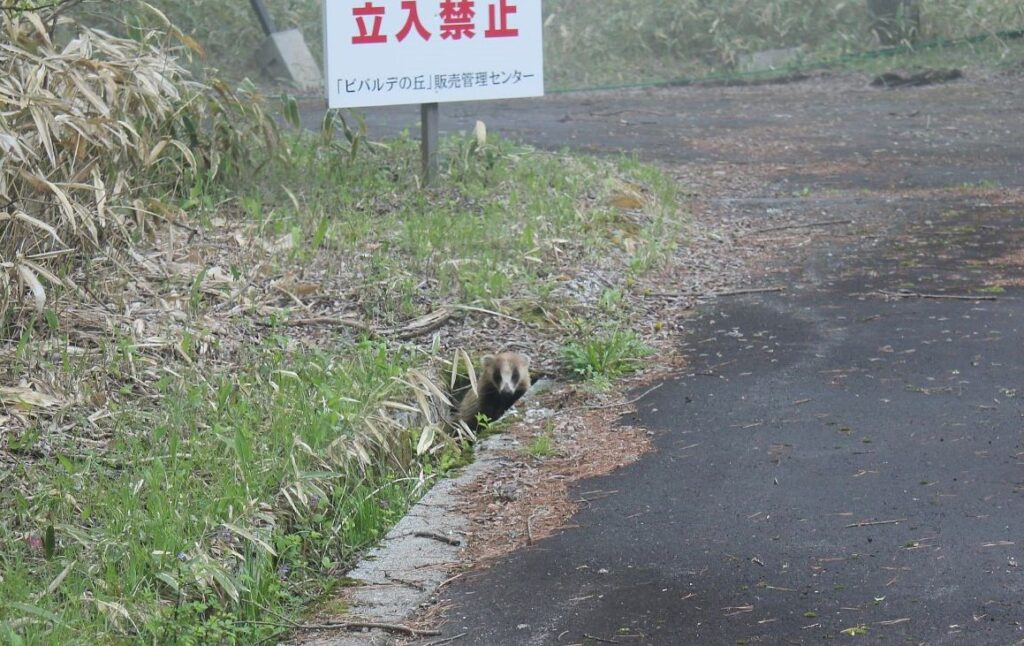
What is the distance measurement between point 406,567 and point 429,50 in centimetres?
534

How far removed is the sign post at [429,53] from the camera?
8.60 meters

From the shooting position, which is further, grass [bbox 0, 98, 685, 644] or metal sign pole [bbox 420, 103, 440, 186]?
metal sign pole [bbox 420, 103, 440, 186]

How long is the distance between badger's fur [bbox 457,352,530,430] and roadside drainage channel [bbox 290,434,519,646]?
874mm

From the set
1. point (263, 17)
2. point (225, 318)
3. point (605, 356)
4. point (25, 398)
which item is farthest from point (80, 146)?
point (263, 17)

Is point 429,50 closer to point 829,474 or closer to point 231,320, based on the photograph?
point 231,320

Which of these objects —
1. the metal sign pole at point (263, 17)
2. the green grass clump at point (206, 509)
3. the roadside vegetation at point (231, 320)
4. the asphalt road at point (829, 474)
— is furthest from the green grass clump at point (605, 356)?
the metal sign pole at point (263, 17)

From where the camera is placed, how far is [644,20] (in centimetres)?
2030

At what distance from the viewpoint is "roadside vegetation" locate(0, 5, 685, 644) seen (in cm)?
404

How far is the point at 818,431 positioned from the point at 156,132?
4.63 meters

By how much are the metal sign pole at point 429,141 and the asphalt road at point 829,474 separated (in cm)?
224

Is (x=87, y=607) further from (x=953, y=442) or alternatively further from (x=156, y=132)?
(x=156, y=132)

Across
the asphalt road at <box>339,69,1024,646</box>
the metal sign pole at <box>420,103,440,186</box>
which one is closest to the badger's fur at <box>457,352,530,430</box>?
the asphalt road at <box>339,69,1024,646</box>

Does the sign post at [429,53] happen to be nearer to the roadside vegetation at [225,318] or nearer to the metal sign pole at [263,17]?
the roadside vegetation at [225,318]

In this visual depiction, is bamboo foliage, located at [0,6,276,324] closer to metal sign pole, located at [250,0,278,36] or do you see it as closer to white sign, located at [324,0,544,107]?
white sign, located at [324,0,544,107]
